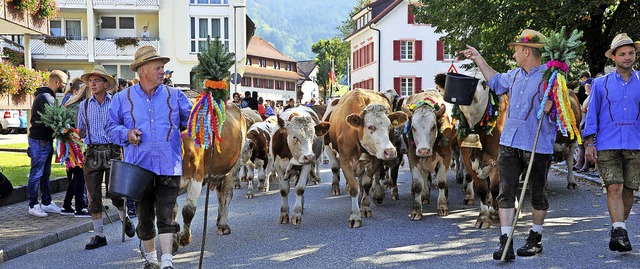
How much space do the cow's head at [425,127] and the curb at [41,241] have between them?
4.55 metres

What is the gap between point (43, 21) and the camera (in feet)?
67.6

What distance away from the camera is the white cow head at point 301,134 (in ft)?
34.4

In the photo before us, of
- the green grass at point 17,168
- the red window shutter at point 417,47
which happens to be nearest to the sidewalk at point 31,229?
the green grass at point 17,168

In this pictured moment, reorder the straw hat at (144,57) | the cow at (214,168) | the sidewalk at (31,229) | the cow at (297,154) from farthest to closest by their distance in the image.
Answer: the cow at (297,154), the sidewalk at (31,229), the cow at (214,168), the straw hat at (144,57)

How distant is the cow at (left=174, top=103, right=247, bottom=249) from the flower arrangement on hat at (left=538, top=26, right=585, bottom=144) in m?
3.19

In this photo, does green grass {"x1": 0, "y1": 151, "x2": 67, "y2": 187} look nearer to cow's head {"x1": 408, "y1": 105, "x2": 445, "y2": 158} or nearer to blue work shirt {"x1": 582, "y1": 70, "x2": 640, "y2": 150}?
cow's head {"x1": 408, "y1": 105, "x2": 445, "y2": 158}

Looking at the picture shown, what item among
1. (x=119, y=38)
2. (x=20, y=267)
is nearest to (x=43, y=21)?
(x=20, y=267)

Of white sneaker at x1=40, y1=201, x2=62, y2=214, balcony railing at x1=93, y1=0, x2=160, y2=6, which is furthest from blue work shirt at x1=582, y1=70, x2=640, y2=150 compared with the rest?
balcony railing at x1=93, y1=0, x2=160, y2=6

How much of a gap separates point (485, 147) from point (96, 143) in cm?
464

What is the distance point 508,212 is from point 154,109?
3.46m

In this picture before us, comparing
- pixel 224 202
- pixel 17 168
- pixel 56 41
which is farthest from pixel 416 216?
pixel 56 41

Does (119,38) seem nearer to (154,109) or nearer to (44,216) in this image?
(44,216)

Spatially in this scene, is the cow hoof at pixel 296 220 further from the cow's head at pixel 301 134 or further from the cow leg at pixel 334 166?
the cow leg at pixel 334 166

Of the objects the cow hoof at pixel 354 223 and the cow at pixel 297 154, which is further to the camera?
the cow at pixel 297 154
